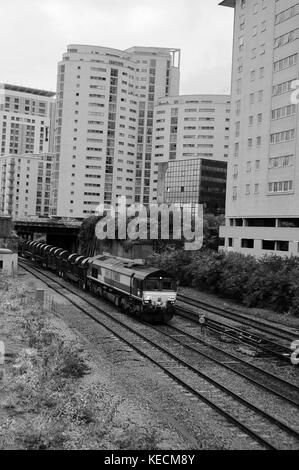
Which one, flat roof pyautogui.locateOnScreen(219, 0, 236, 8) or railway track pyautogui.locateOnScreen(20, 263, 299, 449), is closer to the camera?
railway track pyautogui.locateOnScreen(20, 263, 299, 449)

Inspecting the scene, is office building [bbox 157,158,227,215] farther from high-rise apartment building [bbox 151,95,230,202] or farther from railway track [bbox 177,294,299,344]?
railway track [bbox 177,294,299,344]

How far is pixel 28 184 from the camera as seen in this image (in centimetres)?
14575

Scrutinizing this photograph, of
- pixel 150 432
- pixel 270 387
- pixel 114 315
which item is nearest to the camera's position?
pixel 150 432

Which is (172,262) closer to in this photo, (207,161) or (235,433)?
(235,433)

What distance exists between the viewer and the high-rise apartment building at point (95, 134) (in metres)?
119

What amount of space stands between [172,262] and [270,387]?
34.0m

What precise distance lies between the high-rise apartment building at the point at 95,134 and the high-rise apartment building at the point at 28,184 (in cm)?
2611

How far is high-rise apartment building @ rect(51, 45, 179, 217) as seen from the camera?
118875 mm

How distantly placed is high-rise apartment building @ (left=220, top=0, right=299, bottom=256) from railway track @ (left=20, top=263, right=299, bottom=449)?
24.1 meters

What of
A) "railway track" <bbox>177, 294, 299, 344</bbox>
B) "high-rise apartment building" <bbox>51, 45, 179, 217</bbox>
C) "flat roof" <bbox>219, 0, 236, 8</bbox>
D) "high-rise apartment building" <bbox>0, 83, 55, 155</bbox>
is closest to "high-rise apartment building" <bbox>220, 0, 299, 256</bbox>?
"flat roof" <bbox>219, 0, 236, 8</bbox>

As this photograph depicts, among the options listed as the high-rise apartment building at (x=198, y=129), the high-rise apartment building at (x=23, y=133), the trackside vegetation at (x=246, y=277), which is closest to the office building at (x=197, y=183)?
the high-rise apartment building at (x=198, y=129)

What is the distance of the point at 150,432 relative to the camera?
12.3 m

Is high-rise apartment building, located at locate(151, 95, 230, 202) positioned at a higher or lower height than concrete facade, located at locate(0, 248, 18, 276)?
higher
